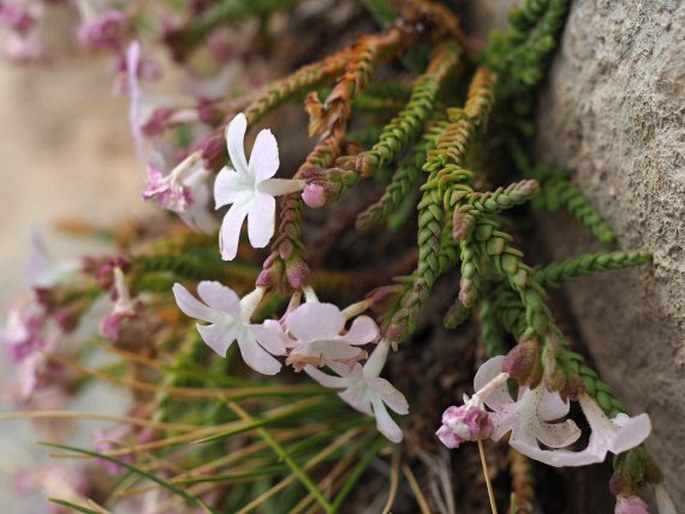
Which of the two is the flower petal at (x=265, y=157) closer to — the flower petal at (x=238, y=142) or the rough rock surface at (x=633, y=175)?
the flower petal at (x=238, y=142)

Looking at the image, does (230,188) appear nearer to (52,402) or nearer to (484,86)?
(484,86)

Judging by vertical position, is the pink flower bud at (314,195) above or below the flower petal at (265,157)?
below

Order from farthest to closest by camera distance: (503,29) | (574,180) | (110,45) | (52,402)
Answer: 1. (52,402)
2. (110,45)
3. (503,29)
4. (574,180)

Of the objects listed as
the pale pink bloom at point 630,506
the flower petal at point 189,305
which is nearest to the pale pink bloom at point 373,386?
the flower petal at point 189,305

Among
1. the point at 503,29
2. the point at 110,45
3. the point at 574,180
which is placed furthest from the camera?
the point at 110,45

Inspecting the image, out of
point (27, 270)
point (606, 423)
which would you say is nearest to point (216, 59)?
point (27, 270)

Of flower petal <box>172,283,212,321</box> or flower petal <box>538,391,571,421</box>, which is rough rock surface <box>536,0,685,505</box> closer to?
flower petal <box>538,391,571,421</box>

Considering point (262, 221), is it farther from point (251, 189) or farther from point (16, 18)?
point (16, 18)
